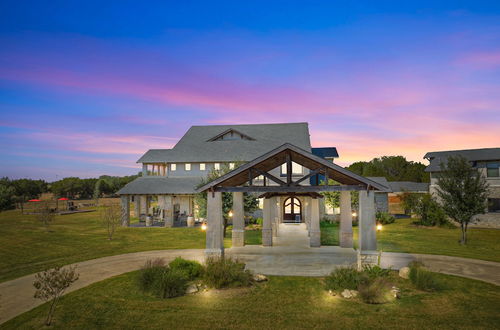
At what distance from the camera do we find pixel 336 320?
31.3 feet

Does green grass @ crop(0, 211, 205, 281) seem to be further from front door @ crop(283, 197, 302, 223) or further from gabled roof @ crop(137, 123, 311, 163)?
gabled roof @ crop(137, 123, 311, 163)

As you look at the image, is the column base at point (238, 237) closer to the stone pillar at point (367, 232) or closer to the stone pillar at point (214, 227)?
the stone pillar at point (214, 227)

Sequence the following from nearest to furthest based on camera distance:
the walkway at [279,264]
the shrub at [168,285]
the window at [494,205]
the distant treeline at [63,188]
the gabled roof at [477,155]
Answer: the shrub at [168,285] < the walkway at [279,264] < the gabled roof at [477,155] < the window at [494,205] < the distant treeline at [63,188]

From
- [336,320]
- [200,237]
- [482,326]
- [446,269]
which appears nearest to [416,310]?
[482,326]

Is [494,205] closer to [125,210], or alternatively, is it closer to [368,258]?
[368,258]

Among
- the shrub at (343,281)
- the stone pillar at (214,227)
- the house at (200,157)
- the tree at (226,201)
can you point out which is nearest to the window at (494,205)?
the house at (200,157)

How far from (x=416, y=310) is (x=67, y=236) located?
87.6ft

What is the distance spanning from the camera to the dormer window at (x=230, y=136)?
136 feet

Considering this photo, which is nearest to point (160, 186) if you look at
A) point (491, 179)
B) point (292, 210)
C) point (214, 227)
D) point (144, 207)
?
point (144, 207)

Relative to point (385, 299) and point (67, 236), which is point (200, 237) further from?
point (385, 299)

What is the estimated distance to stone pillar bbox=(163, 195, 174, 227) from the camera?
32.5 meters

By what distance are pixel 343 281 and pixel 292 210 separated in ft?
75.4

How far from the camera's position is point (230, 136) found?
4256cm

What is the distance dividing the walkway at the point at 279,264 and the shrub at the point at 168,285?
3634 mm
